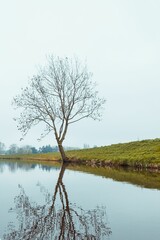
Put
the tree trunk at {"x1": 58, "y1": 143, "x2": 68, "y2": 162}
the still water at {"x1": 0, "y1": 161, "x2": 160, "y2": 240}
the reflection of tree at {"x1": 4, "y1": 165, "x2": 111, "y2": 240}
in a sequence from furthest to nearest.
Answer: the tree trunk at {"x1": 58, "y1": 143, "x2": 68, "y2": 162} < the still water at {"x1": 0, "y1": 161, "x2": 160, "y2": 240} < the reflection of tree at {"x1": 4, "y1": 165, "x2": 111, "y2": 240}

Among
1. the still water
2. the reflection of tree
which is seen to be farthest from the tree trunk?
the reflection of tree

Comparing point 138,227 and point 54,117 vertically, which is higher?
point 54,117

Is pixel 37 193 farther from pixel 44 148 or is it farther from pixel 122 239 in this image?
pixel 44 148

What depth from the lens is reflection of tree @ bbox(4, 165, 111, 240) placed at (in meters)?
5.88

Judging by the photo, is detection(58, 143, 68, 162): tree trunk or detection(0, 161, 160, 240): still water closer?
detection(0, 161, 160, 240): still water

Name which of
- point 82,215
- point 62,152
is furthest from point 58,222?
point 62,152

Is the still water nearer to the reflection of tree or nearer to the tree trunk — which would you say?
the reflection of tree

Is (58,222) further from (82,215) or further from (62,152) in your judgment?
(62,152)

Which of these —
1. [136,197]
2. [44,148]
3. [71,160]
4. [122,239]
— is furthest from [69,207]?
[44,148]

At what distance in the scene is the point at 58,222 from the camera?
6.89 m

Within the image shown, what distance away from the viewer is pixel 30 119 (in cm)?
4075

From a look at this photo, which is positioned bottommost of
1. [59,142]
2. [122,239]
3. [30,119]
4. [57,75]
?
[122,239]

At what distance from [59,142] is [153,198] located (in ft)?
104

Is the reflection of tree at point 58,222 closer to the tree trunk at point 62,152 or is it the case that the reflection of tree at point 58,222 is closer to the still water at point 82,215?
the still water at point 82,215
